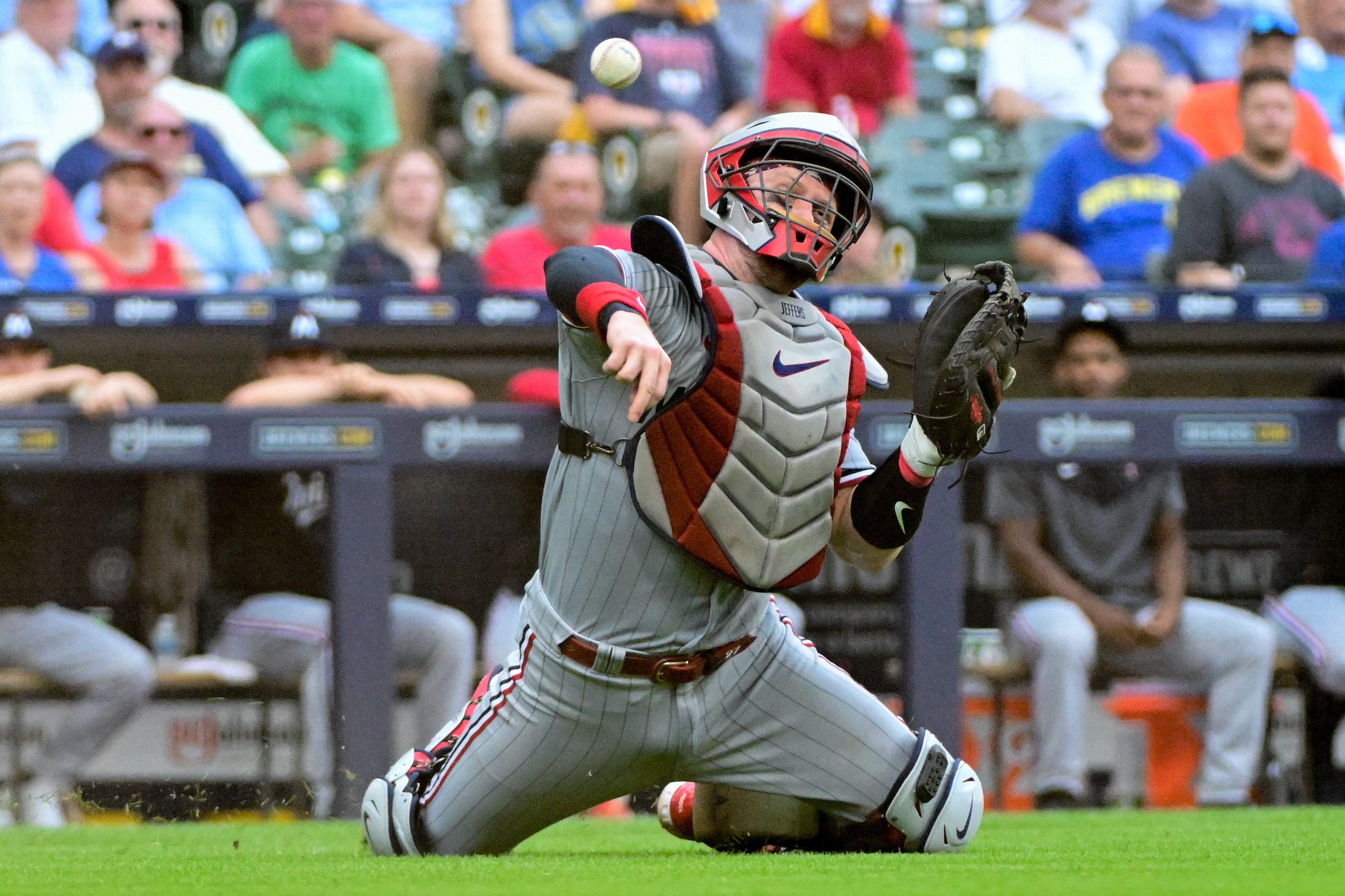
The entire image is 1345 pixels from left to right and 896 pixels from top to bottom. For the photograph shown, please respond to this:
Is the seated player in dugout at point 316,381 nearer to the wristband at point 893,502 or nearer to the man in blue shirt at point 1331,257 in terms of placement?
the wristband at point 893,502

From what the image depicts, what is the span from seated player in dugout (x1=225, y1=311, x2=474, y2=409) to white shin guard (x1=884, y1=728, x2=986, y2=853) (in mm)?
2536

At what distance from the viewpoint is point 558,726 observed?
3.34 meters

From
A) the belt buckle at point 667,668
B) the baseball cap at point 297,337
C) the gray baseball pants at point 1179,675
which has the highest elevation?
the baseball cap at point 297,337

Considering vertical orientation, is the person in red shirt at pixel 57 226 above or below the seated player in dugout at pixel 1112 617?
above

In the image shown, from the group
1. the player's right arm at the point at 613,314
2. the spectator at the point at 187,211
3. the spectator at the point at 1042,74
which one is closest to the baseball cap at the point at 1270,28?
the spectator at the point at 1042,74

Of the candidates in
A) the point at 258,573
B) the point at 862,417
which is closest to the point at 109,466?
the point at 258,573

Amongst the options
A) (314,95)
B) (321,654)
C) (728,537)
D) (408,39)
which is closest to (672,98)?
(408,39)

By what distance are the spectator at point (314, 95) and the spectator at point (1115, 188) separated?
268 cm

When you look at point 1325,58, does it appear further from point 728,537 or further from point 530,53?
point 728,537

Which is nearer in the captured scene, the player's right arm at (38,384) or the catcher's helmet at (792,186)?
the catcher's helmet at (792,186)

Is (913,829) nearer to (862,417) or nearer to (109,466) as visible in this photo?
(862,417)

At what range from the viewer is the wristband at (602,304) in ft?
9.74

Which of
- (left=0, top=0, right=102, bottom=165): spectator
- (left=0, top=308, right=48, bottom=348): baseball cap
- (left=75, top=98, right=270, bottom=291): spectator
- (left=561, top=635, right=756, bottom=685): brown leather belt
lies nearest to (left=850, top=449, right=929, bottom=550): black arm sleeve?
(left=561, top=635, right=756, bottom=685): brown leather belt

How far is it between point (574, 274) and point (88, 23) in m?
5.38
